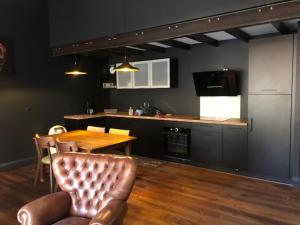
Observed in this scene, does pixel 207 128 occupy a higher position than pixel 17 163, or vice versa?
pixel 207 128

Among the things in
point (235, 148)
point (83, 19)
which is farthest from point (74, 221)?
point (83, 19)

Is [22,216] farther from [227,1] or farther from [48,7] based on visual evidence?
[48,7]

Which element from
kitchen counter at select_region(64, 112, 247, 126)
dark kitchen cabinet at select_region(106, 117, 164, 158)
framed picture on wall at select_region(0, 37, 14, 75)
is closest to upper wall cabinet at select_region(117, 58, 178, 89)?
kitchen counter at select_region(64, 112, 247, 126)

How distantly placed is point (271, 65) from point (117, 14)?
8.68 feet

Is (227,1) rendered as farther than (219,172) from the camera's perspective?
No

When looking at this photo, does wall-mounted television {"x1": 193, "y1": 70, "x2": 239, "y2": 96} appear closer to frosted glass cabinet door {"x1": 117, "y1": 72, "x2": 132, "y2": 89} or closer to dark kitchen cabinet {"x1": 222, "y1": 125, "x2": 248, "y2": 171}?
dark kitchen cabinet {"x1": 222, "y1": 125, "x2": 248, "y2": 171}

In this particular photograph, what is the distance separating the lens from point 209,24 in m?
3.39

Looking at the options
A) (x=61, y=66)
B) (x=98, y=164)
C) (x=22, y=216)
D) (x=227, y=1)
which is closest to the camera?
(x=22, y=216)

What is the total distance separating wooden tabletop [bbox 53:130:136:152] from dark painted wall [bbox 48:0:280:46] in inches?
70.5

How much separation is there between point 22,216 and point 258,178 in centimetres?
354

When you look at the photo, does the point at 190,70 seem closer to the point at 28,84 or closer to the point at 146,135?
the point at 146,135

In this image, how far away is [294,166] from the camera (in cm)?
376

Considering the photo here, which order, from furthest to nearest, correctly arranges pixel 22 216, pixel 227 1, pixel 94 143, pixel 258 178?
pixel 258 178 < pixel 94 143 < pixel 227 1 < pixel 22 216

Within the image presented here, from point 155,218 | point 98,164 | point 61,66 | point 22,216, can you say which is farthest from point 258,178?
point 61,66
